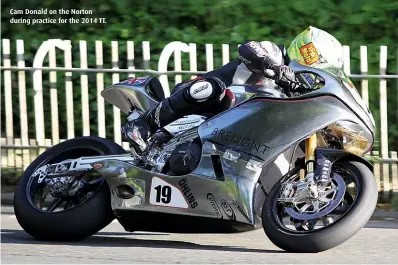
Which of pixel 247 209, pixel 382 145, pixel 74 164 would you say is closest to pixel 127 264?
pixel 247 209

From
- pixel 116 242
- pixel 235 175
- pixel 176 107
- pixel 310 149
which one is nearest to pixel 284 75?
pixel 310 149

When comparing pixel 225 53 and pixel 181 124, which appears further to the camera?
pixel 225 53

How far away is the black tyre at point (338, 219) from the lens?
19.8ft

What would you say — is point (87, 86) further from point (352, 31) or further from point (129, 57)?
point (352, 31)

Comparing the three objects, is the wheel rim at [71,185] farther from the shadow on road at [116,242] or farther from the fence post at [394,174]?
the fence post at [394,174]

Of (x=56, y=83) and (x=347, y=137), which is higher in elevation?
(x=56, y=83)

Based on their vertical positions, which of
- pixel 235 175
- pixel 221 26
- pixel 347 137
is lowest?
pixel 235 175

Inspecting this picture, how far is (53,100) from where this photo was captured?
35.2 feet

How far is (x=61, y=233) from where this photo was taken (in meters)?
7.10

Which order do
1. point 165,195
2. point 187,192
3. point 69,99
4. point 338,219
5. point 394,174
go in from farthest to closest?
point 69,99, point 394,174, point 165,195, point 187,192, point 338,219

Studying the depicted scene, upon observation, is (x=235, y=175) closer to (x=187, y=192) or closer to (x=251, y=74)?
(x=187, y=192)

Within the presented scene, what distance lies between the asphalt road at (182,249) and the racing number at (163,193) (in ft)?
1.03

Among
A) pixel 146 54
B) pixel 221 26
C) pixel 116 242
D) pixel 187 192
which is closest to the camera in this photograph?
pixel 187 192

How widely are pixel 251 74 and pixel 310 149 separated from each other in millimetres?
734
